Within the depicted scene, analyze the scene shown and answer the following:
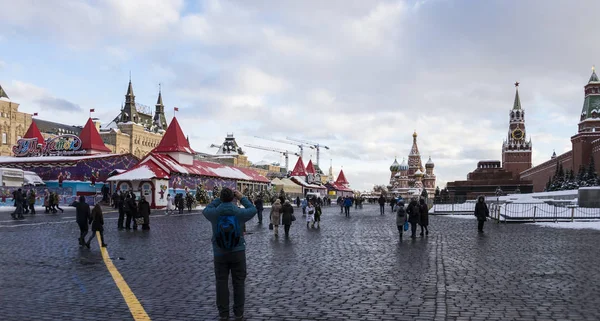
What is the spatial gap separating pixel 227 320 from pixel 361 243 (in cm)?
993

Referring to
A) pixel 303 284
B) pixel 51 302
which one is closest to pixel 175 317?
pixel 51 302

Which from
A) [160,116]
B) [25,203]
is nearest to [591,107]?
[25,203]

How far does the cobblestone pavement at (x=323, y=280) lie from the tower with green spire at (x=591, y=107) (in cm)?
5617

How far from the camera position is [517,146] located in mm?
100688

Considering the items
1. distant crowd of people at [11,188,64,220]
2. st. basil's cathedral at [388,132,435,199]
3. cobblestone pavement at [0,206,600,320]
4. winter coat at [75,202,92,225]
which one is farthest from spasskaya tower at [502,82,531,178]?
winter coat at [75,202,92,225]

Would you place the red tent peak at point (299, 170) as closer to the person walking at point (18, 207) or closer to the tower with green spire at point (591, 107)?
the tower with green spire at point (591, 107)

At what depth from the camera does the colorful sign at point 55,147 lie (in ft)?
148

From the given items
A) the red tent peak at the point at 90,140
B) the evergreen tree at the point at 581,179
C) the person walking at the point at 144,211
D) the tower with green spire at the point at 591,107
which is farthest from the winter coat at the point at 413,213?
the tower with green spire at the point at 591,107

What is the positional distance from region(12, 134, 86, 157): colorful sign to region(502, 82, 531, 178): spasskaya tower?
77848 millimetres

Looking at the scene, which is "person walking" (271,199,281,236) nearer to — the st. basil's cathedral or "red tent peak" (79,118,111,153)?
"red tent peak" (79,118,111,153)

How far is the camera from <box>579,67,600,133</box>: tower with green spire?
2566 inches

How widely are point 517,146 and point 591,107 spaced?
34769mm

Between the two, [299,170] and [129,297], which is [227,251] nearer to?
[129,297]

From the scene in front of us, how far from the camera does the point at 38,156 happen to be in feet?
148
